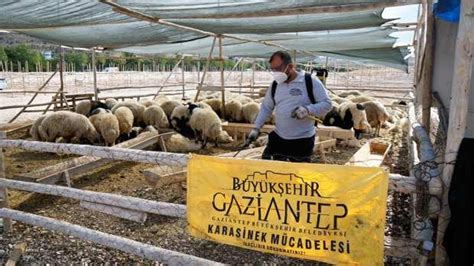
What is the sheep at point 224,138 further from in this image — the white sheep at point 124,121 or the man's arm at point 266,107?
the man's arm at point 266,107

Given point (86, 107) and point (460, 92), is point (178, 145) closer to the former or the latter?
point (86, 107)

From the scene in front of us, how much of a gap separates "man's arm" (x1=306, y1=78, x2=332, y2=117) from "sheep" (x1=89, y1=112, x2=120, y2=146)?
6.15 metres

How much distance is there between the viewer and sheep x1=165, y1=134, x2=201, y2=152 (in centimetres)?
877

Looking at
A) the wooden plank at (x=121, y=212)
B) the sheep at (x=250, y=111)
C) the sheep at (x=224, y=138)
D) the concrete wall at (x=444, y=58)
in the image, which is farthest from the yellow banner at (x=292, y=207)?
the sheep at (x=250, y=111)

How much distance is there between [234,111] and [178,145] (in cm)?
340

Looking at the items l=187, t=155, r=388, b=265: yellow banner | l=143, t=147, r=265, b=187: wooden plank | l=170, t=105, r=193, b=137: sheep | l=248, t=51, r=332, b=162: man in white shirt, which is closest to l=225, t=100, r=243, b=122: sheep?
l=170, t=105, r=193, b=137: sheep

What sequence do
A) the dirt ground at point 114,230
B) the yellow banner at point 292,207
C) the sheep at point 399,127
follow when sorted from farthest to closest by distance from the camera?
the sheep at point 399,127
the dirt ground at point 114,230
the yellow banner at point 292,207

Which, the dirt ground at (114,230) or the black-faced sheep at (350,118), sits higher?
the black-faced sheep at (350,118)

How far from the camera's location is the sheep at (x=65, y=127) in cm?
870

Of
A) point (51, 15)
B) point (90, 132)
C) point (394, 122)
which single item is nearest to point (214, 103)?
point (90, 132)

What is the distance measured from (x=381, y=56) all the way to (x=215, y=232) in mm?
12739

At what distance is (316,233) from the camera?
2.57m

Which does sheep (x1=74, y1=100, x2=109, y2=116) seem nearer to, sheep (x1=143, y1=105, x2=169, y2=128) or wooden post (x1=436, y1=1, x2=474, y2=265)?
sheep (x1=143, y1=105, x2=169, y2=128)

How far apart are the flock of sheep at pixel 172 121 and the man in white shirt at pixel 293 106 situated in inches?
193
